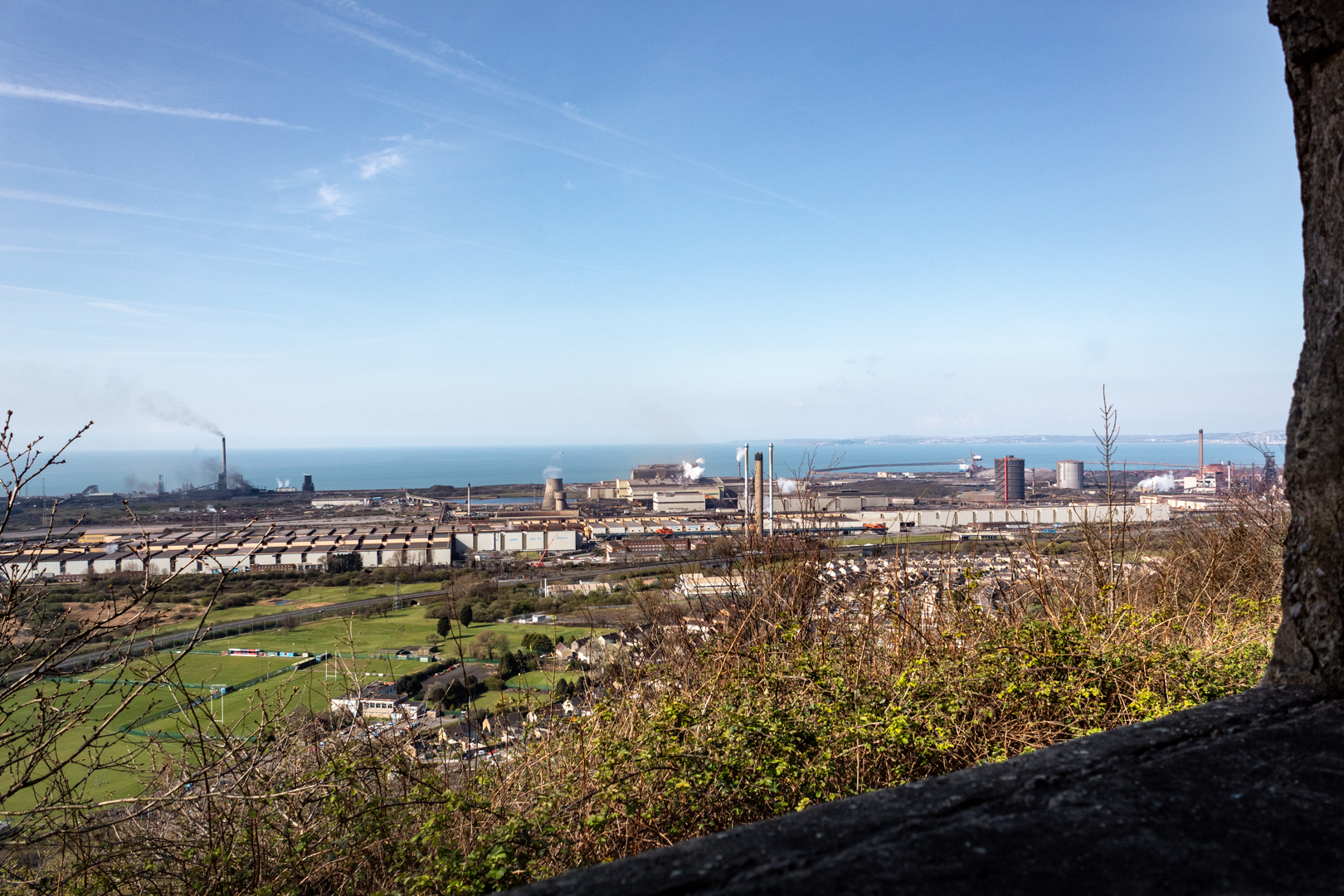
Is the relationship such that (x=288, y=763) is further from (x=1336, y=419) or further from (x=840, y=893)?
(x=1336, y=419)

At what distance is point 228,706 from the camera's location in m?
4.72

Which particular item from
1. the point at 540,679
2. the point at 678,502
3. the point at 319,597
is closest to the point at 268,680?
the point at 540,679

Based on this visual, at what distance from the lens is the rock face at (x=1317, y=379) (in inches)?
57.5

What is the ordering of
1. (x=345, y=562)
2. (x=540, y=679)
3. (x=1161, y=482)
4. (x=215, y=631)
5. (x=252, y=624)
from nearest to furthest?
1. (x=540, y=679)
2. (x=215, y=631)
3. (x=252, y=624)
4. (x=345, y=562)
5. (x=1161, y=482)

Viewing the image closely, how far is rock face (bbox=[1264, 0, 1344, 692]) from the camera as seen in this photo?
57.5 inches

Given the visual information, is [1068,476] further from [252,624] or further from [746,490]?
[252,624]

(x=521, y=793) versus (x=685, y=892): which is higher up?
(x=685, y=892)

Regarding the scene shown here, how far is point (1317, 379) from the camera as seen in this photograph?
59.7 inches

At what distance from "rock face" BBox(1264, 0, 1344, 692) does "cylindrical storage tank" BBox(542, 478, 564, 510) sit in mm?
29463

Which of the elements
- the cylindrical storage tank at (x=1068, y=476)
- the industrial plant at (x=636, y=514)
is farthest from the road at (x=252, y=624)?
the cylindrical storage tank at (x=1068, y=476)

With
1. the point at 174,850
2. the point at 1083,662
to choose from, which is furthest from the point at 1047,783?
the point at 174,850

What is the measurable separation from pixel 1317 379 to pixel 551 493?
1234 inches

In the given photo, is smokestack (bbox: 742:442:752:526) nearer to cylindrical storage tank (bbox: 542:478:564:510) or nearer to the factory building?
the factory building

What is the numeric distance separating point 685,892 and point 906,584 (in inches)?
166
